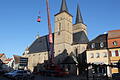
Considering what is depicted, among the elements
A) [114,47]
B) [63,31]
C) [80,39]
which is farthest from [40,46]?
[114,47]

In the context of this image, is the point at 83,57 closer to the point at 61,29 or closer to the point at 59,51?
the point at 59,51

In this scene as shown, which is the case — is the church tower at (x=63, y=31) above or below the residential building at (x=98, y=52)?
above

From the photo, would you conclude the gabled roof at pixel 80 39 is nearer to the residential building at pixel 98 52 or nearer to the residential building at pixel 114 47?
the residential building at pixel 98 52

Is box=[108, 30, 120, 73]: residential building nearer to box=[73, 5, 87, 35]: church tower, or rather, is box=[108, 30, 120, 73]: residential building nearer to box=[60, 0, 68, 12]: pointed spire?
box=[60, 0, 68, 12]: pointed spire

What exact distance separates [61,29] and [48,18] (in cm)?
832

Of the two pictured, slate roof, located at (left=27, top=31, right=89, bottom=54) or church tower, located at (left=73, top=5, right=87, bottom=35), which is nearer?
slate roof, located at (left=27, top=31, right=89, bottom=54)

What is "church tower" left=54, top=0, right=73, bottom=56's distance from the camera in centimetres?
4703

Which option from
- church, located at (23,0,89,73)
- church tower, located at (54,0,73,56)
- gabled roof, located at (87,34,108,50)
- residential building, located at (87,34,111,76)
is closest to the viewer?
residential building, located at (87,34,111,76)

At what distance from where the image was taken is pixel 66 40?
47500 millimetres

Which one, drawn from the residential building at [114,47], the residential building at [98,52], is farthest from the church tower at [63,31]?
the residential building at [114,47]

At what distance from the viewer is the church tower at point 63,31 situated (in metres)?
47.0

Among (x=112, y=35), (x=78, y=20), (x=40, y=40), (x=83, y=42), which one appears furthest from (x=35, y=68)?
(x=112, y=35)

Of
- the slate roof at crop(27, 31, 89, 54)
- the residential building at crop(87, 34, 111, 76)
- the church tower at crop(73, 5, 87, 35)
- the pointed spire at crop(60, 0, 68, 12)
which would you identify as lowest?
the residential building at crop(87, 34, 111, 76)

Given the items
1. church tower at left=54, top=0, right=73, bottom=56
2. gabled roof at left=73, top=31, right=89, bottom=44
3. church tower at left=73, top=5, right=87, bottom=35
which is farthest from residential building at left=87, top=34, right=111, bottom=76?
church tower at left=73, top=5, right=87, bottom=35
